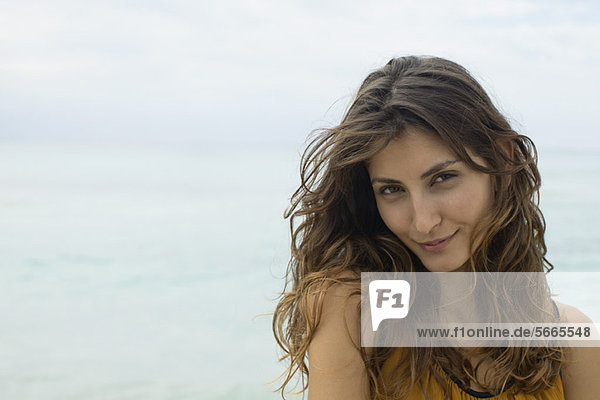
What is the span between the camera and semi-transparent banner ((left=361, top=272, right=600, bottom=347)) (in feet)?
5.46

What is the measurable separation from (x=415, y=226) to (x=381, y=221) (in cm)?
27

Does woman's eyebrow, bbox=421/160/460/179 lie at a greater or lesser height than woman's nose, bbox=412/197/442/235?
greater

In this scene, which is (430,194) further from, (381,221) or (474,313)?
(474,313)

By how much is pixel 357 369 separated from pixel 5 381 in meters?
5.48

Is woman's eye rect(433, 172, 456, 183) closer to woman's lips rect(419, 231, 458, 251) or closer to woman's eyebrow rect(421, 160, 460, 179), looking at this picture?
woman's eyebrow rect(421, 160, 460, 179)

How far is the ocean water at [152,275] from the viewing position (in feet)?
21.1

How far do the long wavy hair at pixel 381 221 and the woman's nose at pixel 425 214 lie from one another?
0.14 meters

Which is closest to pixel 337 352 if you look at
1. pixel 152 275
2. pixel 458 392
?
pixel 458 392

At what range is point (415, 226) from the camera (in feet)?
4.90

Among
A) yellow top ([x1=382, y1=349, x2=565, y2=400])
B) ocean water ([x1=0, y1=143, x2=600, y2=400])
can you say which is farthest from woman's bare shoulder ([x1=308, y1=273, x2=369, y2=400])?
ocean water ([x1=0, y1=143, x2=600, y2=400])

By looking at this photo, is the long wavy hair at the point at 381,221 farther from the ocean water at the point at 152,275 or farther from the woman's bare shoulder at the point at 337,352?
the ocean water at the point at 152,275

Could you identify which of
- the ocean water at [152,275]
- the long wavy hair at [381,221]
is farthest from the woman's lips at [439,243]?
the ocean water at [152,275]

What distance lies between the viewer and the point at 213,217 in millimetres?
13719

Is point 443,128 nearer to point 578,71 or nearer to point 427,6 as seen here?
point 578,71
